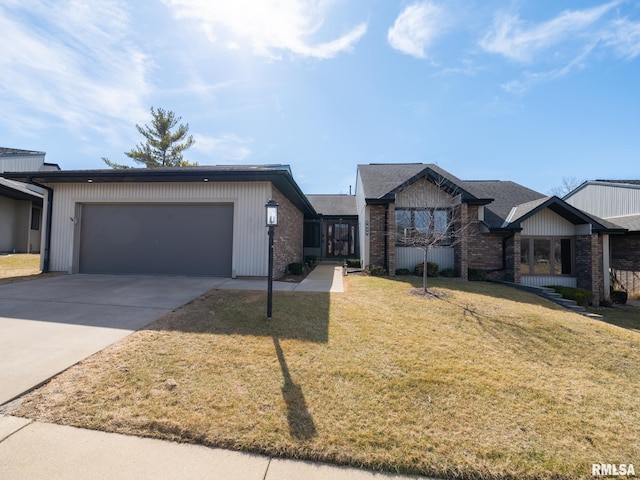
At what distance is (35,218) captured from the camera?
692 inches

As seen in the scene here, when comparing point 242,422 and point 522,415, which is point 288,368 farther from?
point 522,415

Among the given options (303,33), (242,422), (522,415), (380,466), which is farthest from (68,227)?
(522,415)

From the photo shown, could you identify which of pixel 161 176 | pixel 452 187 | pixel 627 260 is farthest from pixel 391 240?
pixel 627 260

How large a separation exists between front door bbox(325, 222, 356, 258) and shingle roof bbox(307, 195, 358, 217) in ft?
2.65

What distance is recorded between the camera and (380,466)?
2.07 m

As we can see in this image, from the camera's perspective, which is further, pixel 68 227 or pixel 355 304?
pixel 68 227

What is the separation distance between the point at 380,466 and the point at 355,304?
448cm

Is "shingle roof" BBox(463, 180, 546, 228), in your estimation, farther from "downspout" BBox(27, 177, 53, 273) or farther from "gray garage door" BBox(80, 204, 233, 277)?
"downspout" BBox(27, 177, 53, 273)

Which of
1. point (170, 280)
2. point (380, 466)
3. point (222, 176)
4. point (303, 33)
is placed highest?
point (303, 33)

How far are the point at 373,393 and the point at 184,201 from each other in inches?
369

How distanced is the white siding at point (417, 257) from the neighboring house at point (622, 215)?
9.03 m

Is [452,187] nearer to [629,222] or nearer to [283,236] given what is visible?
[283,236]

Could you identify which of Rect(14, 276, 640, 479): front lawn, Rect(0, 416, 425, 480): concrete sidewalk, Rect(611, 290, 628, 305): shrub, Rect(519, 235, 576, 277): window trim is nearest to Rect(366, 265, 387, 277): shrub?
Rect(14, 276, 640, 479): front lawn

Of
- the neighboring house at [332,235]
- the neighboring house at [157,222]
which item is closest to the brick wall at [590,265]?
the neighboring house at [332,235]
